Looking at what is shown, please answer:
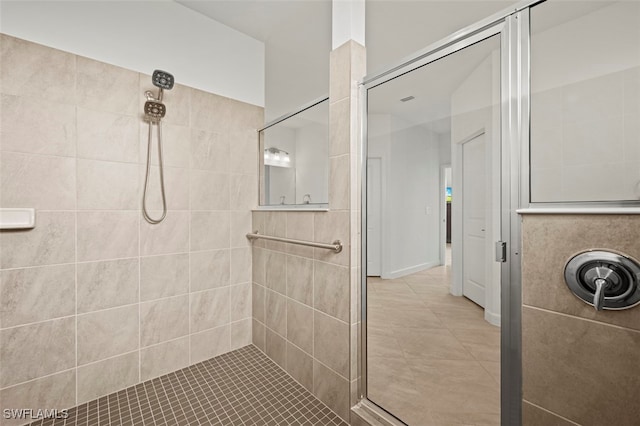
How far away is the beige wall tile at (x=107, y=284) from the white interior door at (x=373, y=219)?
1.45 m

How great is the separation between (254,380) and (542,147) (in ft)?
6.31

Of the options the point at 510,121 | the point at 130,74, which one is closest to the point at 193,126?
the point at 130,74

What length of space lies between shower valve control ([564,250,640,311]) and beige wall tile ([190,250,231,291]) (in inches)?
77.9

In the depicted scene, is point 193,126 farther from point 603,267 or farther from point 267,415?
point 603,267

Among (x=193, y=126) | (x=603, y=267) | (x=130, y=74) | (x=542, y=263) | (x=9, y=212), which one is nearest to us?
(x=603, y=267)

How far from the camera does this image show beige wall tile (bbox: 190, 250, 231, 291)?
200 cm

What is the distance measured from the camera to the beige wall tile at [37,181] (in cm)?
140

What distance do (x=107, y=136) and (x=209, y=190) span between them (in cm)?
66

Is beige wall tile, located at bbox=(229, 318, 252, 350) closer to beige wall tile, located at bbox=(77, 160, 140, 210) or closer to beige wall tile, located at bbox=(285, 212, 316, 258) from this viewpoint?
beige wall tile, located at bbox=(285, 212, 316, 258)

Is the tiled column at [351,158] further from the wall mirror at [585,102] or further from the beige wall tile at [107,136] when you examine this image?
the beige wall tile at [107,136]

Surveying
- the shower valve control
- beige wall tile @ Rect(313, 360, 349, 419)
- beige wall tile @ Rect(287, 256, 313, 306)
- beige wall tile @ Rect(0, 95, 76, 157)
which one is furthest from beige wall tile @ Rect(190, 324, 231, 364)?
the shower valve control

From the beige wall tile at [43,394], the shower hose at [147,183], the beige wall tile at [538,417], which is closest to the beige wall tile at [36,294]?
the beige wall tile at [43,394]

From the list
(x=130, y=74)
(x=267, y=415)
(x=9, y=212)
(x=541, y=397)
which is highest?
(x=130, y=74)

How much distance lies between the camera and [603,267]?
76cm
